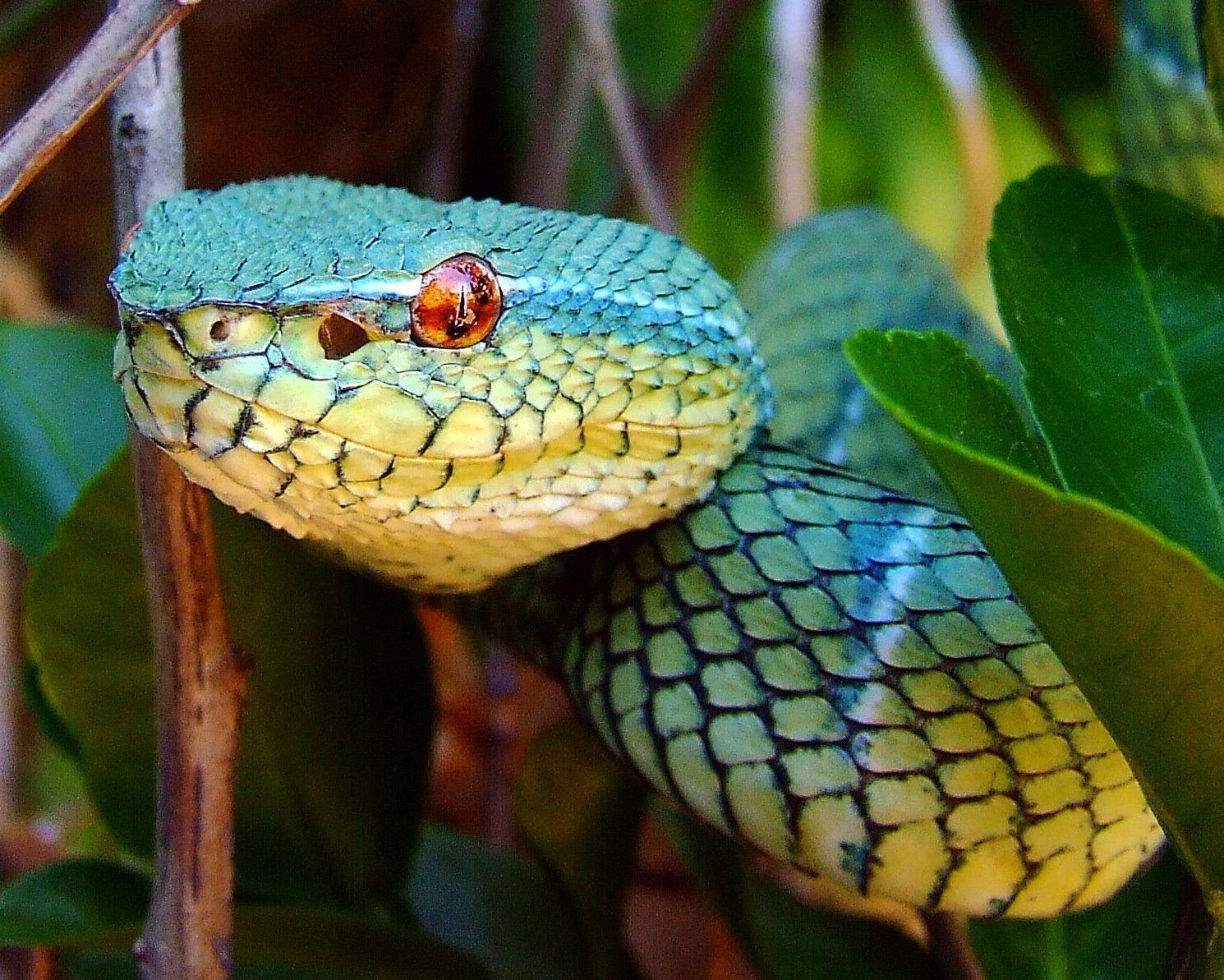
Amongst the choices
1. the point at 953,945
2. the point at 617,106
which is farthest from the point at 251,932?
the point at 617,106

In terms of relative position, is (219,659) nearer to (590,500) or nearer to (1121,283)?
(590,500)

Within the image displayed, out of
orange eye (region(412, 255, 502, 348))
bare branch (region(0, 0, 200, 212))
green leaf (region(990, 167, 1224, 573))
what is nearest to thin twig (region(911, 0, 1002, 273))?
green leaf (region(990, 167, 1224, 573))

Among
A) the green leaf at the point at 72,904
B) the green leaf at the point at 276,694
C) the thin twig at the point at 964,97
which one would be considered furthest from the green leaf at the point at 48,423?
the thin twig at the point at 964,97

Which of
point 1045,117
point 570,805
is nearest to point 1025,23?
point 1045,117

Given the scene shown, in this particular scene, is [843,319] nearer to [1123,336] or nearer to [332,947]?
[1123,336]

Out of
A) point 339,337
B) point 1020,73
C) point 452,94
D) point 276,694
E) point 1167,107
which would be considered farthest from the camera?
point 1020,73

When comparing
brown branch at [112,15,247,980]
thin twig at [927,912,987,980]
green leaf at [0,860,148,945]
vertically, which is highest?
brown branch at [112,15,247,980]

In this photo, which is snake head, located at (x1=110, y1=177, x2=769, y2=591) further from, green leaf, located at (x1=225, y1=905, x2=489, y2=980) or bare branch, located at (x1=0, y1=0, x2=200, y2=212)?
green leaf, located at (x1=225, y1=905, x2=489, y2=980)
